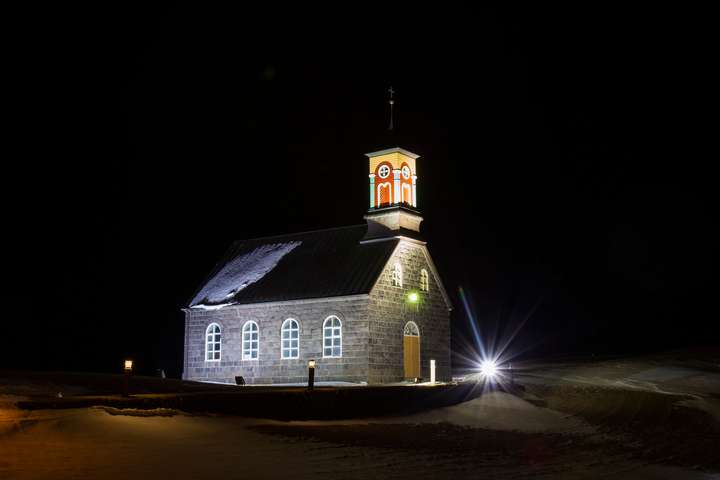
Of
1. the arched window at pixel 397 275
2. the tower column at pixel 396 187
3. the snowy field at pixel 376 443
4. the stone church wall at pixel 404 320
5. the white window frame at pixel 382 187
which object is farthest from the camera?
the white window frame at pixel 382 187

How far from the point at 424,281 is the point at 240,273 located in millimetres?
8859

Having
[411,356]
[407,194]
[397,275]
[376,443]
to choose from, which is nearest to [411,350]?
[411,356]

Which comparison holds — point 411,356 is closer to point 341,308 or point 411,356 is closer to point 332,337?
point 332,337

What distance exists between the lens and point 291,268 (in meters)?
37.2

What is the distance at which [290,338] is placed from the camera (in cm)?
3444

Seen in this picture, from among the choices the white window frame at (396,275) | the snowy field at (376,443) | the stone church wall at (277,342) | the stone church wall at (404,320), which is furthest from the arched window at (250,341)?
the snowy field at (376,443)

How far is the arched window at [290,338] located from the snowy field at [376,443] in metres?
9.59

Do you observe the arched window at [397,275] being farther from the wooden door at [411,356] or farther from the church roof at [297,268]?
the wooden door at [411,356]

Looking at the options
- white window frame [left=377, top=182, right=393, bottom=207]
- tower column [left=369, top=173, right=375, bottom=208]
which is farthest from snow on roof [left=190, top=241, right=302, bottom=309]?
white window frame [left=377, top=182, right=393, bottom=207]

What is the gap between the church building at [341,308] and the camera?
108ft

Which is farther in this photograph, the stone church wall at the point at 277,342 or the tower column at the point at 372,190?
the tower column at the point at 372,190

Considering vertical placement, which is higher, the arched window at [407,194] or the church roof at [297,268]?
the arched window at [407,194]

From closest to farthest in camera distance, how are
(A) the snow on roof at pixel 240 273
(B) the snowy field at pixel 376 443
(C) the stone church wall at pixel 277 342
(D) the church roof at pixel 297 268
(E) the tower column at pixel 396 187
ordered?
(B) the snowy field at pixel 376 443 < (C) the stone church wall at pixel 277 342 < (D) the church roof at pixel 297 268 < (E) the tower column at pixel 396 187 < (A) the snow on roof at pixel 240 273

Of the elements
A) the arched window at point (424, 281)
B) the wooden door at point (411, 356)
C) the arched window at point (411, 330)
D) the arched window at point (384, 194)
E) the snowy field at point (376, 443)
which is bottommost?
the snowy field at point (376, 443)
